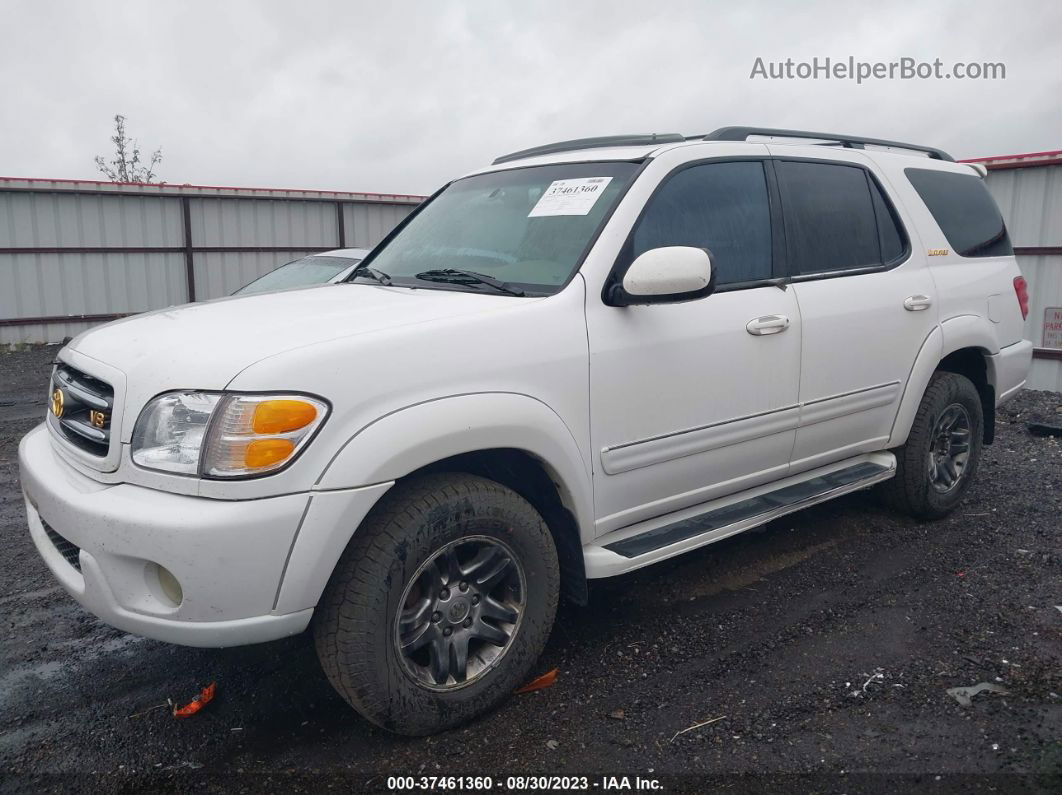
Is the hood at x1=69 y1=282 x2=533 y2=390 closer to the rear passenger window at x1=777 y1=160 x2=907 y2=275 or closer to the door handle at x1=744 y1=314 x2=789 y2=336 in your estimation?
the door handle at x1=744 y1=314 x2=789 y2=336

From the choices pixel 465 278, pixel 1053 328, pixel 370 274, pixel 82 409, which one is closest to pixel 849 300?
pixel 465 278

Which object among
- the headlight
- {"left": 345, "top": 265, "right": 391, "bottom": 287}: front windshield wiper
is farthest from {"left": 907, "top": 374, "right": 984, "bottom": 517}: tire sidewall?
the headlight

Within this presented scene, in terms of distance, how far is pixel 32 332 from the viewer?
1401 cm

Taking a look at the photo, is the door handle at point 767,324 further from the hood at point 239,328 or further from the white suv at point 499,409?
the hood at point 239,328

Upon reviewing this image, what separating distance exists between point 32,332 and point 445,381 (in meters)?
13.7

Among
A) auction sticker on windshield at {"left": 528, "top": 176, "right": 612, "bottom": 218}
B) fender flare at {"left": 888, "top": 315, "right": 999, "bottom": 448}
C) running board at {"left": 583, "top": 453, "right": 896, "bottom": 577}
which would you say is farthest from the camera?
fender flare at {"left": 888, "top": 315, "right": 999, "bottom": 448}

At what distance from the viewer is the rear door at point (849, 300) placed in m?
3.90

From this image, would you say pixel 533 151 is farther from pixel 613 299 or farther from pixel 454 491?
pixel 454 491

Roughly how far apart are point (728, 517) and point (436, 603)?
1376 mm

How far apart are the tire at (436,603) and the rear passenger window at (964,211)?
3102 mm

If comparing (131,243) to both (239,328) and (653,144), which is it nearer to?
(653,144)

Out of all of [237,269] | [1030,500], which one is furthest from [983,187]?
[237,269]

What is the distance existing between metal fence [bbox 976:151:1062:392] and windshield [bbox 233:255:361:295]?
23.3 ft

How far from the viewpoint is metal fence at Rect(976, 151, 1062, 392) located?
363 inches
